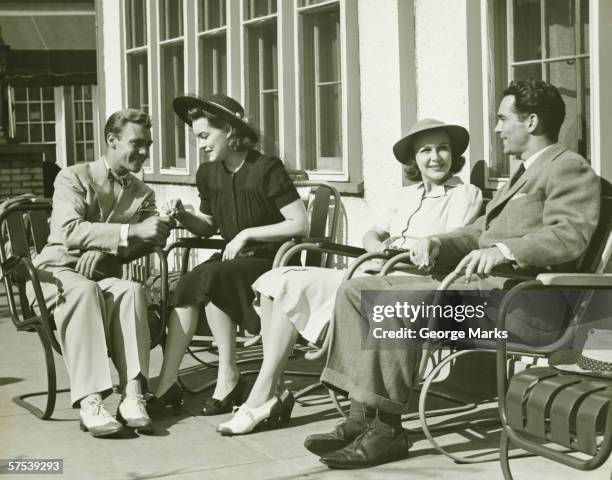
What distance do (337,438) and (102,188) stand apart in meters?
1.92

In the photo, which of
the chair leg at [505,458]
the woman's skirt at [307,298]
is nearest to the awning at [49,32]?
the woman's skirt at [307,298]

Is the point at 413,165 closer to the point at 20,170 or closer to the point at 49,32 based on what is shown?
the point at 20,170

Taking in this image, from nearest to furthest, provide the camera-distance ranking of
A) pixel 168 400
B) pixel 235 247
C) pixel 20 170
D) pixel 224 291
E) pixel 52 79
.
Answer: pixel 224 291
pixel 168 400
pixel 235 247
pixel 20 170
pixel 52 79

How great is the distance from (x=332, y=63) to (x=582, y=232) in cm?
360

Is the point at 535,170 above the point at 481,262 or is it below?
above

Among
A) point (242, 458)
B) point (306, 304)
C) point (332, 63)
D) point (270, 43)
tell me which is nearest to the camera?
point (242, 458)

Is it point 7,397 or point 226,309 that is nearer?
point 226,309

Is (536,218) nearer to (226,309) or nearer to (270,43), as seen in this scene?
(226,309)

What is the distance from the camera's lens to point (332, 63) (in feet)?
26.2

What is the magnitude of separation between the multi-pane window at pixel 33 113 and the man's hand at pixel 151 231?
58.2ft

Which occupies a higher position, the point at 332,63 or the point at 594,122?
the point at 332,63

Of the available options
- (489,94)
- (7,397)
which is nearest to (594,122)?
(489,94)

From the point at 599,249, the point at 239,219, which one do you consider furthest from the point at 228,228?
the point at 599,249

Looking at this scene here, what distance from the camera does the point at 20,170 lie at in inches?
645
